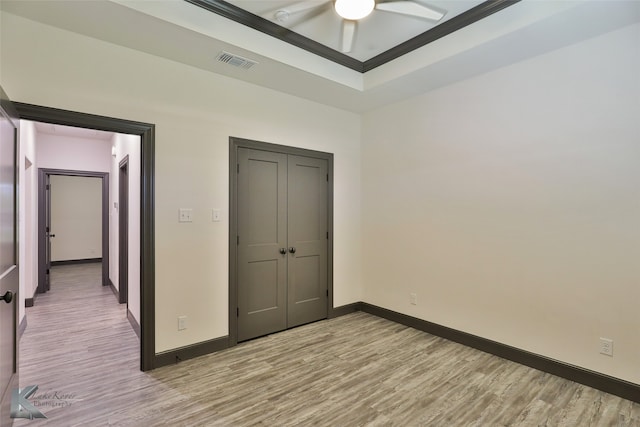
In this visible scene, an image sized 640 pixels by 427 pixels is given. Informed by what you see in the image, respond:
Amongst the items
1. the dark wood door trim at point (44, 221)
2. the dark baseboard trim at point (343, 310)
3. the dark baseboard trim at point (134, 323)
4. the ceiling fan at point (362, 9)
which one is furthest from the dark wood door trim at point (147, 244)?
the dark wood door trim at point (44, 221)

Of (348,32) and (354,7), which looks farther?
(348,32)

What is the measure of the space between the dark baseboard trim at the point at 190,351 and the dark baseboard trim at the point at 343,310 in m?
1.45

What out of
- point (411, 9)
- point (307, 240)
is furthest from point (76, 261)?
point (411, 9)

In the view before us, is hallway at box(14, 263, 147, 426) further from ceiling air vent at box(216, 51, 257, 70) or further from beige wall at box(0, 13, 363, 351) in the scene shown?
ceiling air vent at box(216, 51, 257, 70)

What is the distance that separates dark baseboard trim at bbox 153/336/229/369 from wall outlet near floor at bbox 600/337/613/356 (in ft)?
10.8

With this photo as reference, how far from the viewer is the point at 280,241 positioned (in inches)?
148

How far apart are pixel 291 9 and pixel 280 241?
7.61 feet

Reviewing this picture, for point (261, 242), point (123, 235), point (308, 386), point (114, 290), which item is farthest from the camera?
point (114, 290)

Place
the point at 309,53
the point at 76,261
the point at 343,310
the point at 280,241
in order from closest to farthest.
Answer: the point at 309,53
the point at 280,241
the point at 343,310
the point at 76,261

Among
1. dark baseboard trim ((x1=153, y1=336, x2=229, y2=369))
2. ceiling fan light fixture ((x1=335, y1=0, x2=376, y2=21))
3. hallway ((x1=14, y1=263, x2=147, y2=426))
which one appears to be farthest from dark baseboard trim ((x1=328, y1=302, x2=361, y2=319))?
ceiling fan light fixture ((x1=335, y1=0, x2=376, y2=21))

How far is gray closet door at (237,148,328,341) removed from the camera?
3467mm

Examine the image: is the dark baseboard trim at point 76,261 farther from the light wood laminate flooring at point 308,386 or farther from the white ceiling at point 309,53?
the white ceiling at point 309,53

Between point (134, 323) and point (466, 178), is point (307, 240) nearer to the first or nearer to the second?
point (466, 178)

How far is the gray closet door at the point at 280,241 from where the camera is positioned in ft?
11.4
